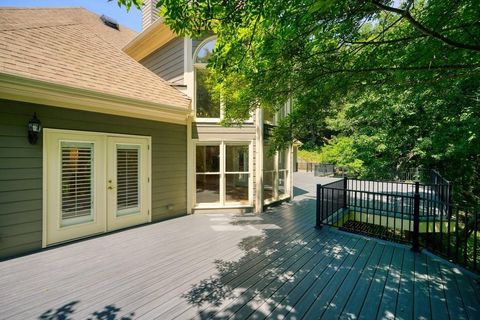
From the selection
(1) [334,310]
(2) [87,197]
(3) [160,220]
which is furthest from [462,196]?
(2) [87,197]

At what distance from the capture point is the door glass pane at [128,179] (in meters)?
5.78

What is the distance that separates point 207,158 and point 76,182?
3.59 meters

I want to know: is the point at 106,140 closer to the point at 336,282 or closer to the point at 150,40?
the point at 150,40

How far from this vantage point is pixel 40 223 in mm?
4469

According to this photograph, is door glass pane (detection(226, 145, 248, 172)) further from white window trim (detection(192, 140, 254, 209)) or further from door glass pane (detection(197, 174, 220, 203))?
door glass pane (detection(197, 174, 220, 203))

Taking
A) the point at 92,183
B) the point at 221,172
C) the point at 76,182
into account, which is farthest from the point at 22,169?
the point at 221,172

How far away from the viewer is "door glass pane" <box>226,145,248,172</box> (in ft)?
24.9

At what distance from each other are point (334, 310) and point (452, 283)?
1.94m

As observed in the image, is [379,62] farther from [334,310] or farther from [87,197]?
[87,197]

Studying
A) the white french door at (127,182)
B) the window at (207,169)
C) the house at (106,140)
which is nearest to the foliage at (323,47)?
the house at (106,140)

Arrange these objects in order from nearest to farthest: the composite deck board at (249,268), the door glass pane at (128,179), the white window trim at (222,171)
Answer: the composite deck board at (249,268), the door glass pane at (128,179), the white window trim at (222,171)

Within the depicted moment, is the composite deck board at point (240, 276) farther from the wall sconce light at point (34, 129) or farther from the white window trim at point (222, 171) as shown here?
the wall sconce light at point (34, 129)

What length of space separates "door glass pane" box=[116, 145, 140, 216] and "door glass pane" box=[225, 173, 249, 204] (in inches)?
109

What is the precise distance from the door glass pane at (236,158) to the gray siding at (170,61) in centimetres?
278
